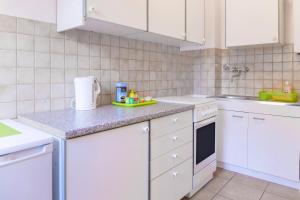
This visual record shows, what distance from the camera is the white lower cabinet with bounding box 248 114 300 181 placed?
7.26 feet

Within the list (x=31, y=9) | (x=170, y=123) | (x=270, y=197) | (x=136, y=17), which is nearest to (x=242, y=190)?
(x=270, y=197)

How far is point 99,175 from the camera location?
4.00 feet

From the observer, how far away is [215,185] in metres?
2.32

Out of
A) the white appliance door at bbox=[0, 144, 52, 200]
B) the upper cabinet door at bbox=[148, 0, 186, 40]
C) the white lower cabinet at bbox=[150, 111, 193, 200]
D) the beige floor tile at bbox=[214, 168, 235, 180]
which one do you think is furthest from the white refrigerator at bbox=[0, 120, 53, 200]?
the beige floor tile at bbox=[214, 168, 235, 180]

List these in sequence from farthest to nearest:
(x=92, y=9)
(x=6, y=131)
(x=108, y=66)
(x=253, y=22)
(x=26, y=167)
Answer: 1. (x=253, y=22)
2. (x=108, y=66)
3. (x=92, y=9)
4. (x=6, y=131)
5. (x=26, y=167)

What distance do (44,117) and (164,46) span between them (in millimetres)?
1657

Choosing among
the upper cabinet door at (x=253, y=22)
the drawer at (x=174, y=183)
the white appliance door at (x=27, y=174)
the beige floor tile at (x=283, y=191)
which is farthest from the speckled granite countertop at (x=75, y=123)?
the upper cabinet door at (x=253, y=22)

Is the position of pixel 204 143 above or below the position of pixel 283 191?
above

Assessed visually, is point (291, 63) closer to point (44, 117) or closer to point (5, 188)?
point (44, 117)

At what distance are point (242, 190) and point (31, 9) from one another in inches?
93.3

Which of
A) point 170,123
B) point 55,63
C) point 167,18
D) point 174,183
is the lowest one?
point 174,183

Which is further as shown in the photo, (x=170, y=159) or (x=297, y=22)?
(x=297, y=22)

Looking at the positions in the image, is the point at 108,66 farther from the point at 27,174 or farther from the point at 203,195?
the point at 203,195

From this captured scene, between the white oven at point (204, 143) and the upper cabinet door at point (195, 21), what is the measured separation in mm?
902
